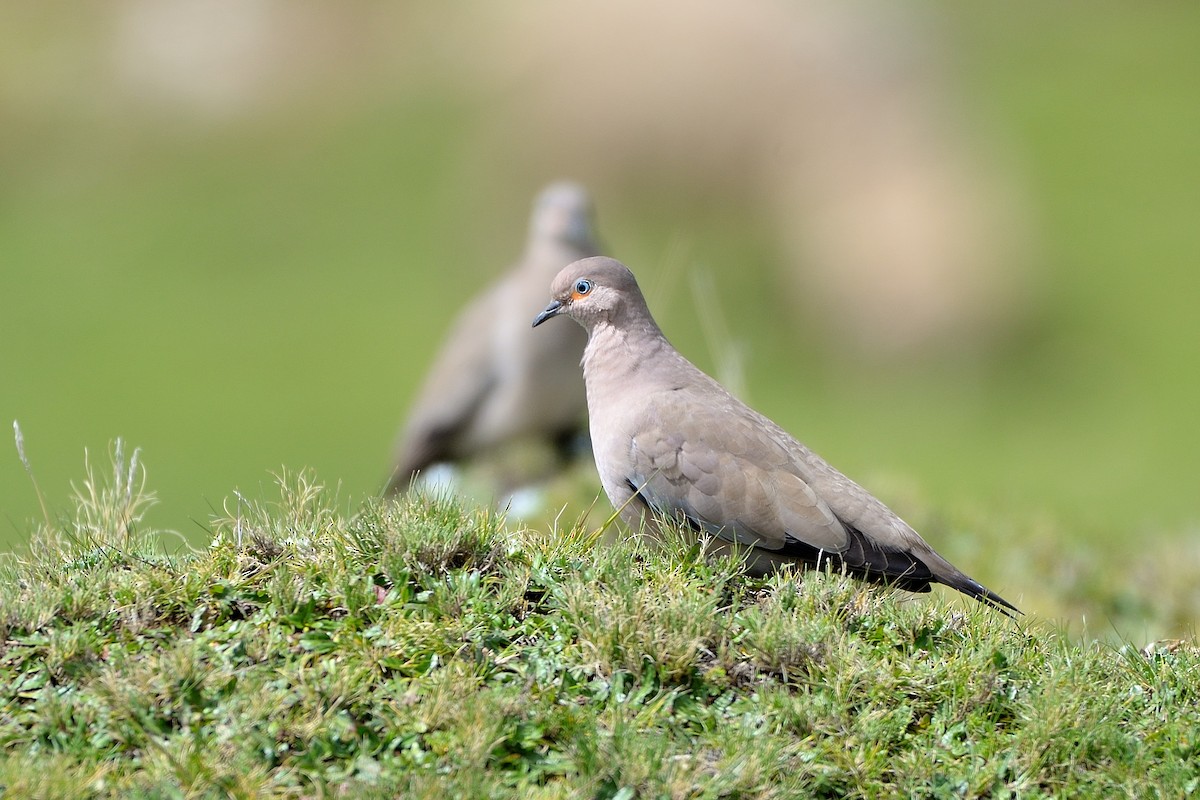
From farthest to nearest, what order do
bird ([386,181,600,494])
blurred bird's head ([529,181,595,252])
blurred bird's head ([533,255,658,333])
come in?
1. blurred bird's head ([529,181,595,252])
2. bird ([386,181,600,494])
3. blurred bird's head ([533,255,658,333])

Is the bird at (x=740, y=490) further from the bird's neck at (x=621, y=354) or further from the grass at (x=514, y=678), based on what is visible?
the grass at (x=514, y=678)

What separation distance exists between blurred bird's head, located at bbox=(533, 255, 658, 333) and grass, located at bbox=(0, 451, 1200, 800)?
1205 millimetres

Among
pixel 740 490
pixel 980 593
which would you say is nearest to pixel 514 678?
pixel 740 490

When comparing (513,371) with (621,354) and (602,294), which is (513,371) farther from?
(621,354)

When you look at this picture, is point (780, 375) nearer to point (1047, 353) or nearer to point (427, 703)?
point (1047, 353)

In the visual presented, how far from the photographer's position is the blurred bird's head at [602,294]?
559 centimetres

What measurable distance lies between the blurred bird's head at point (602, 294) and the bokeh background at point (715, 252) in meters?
8.02

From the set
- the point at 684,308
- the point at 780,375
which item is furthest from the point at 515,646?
the point at 780,375

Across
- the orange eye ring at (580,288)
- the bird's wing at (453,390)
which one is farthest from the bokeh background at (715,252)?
the orange eye ring at (580,288)

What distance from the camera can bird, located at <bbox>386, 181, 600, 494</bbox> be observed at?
29.6 feet

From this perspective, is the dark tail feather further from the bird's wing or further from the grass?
the bird's wing

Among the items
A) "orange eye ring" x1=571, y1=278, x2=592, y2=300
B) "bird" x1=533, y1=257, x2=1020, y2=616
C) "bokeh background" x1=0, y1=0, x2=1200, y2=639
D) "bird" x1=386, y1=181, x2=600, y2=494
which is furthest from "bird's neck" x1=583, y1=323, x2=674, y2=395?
"bokeh background" x1=0, y1=0, x2=1200, y2=639

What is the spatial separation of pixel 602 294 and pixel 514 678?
1.99m

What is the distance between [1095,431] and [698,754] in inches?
555
